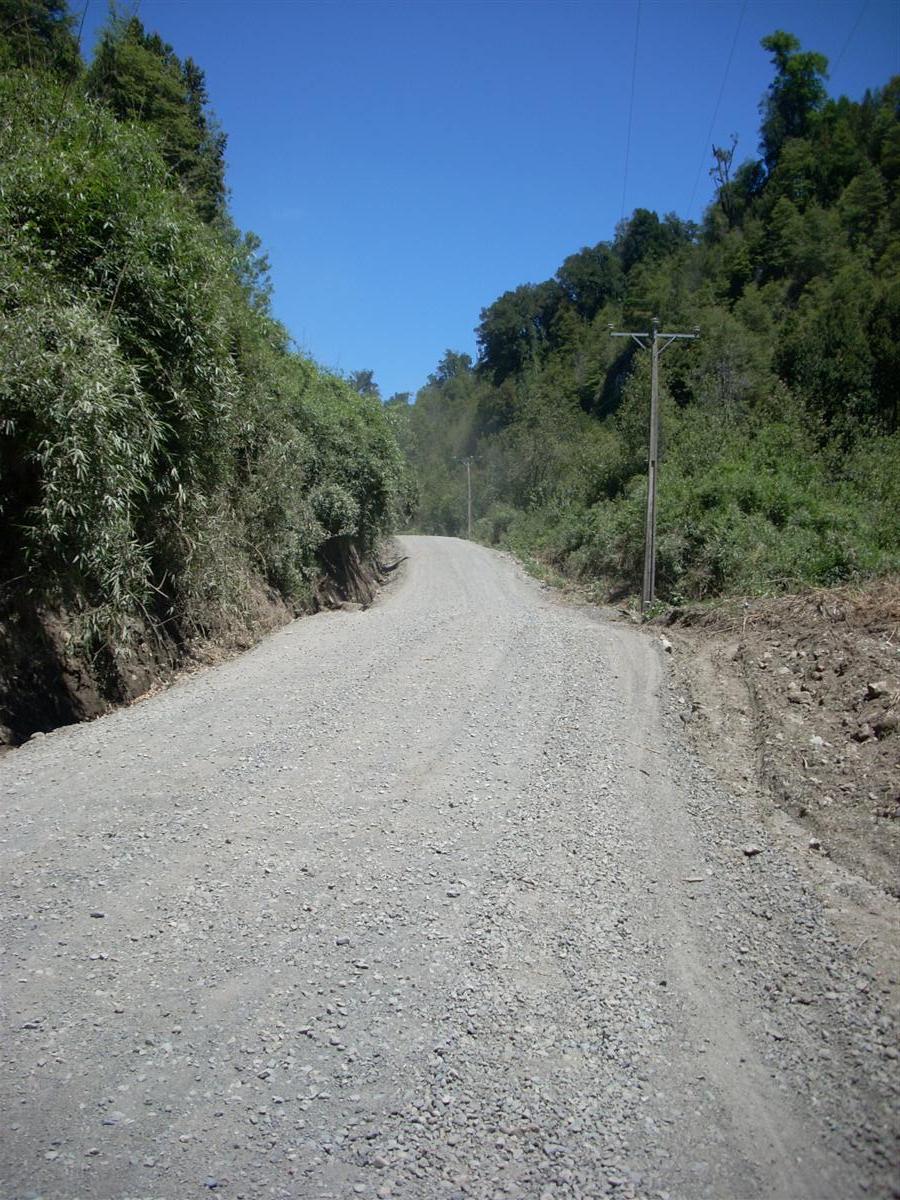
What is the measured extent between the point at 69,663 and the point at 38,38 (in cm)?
1271

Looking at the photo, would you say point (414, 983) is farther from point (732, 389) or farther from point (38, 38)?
point (732, 389)

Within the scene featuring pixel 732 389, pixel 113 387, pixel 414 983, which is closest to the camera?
pixel 414 983

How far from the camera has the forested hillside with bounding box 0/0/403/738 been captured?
6.86m

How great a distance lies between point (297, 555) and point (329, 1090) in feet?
41.2

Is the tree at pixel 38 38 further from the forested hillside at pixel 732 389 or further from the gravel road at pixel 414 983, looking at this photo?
the forested hillside at pixel 732 389

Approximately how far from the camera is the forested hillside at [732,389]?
18.1 metres

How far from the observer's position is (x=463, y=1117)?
9.09ft

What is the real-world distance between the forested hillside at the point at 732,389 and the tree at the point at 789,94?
16cm

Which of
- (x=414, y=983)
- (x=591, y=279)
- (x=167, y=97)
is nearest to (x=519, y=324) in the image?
(x=591, y=279)

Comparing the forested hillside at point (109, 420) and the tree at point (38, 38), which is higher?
the tree at point (38, 38)

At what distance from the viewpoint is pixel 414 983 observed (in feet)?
11.7

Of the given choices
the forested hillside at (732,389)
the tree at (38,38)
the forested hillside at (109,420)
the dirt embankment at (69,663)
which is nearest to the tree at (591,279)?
the forested hillside at (732,389)

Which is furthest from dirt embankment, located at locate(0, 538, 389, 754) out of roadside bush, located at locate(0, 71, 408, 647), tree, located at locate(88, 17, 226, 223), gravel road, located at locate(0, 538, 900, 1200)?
tree, located at locate(88, 17, 226, 223)

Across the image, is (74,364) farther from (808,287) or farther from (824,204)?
(824,204)
